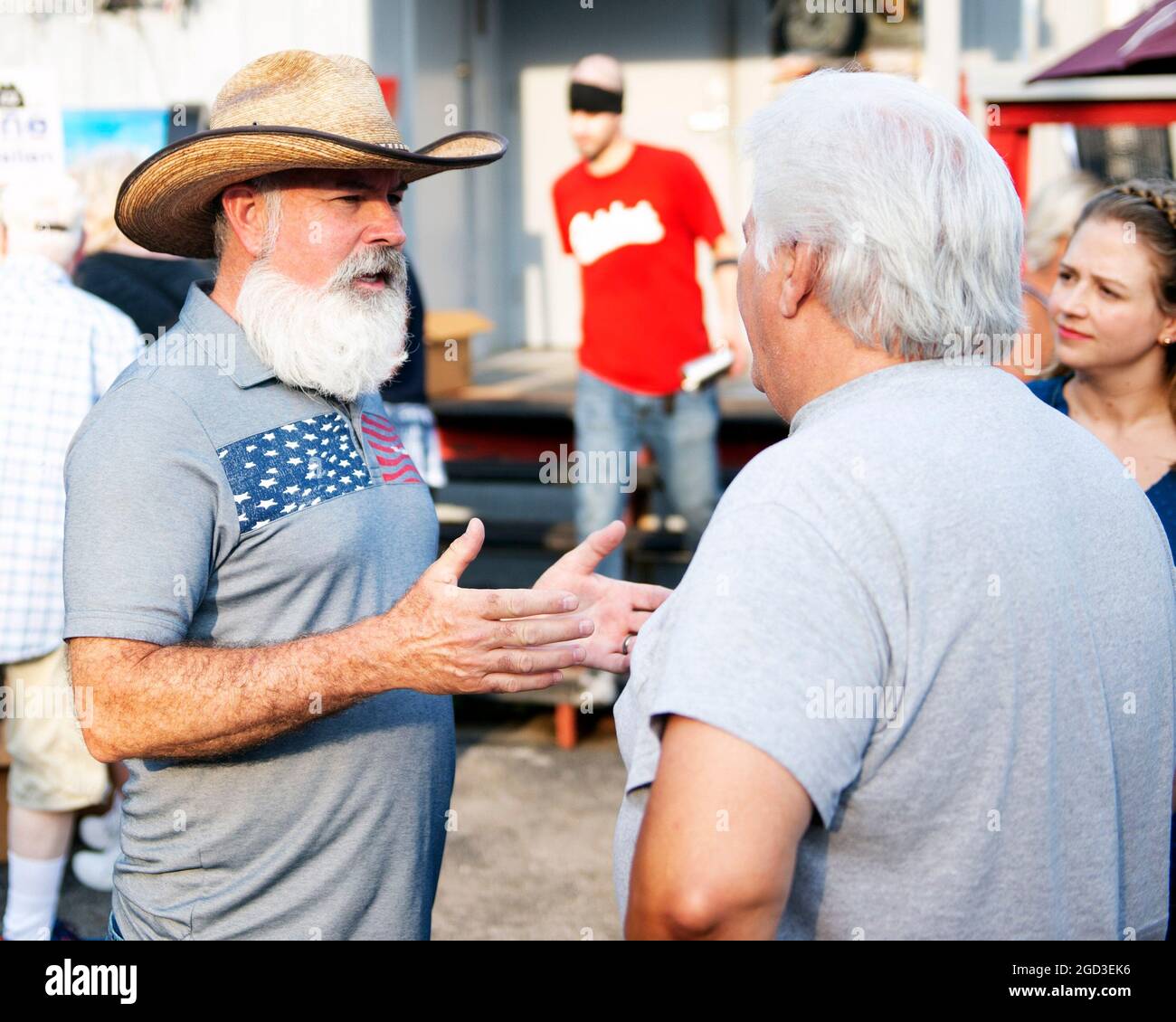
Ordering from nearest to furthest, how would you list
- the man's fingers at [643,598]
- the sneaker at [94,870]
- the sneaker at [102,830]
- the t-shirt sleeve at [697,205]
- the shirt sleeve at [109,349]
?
the man's fingers at [643,598]
the shirt sleeve at [109,349]
the sneaker at [94,870]
the sneaker at [102,830]
the t-shirt sleeve at [697,205]

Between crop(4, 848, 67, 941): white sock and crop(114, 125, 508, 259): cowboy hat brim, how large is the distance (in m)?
2.28

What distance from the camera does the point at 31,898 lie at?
3.87m

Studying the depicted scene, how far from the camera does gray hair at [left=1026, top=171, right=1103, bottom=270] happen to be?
526 centimetres

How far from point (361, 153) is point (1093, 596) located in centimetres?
137

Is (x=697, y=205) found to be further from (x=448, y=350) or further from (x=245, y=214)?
(x=245, y=214)

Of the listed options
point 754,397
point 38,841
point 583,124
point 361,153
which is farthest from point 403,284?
point 754,397

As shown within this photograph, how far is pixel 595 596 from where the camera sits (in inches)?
87.2

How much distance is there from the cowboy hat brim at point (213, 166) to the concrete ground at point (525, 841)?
178 centimetres

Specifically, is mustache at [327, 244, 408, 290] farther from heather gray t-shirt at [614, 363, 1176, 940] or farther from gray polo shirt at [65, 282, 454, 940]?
heather gray t-shirt at [614, 363, 1176, 940]

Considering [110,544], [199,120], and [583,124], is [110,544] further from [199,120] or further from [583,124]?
[199,120]

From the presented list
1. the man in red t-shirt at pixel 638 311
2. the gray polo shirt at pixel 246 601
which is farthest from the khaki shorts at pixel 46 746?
the man in red t-shirt at pixel 638 311

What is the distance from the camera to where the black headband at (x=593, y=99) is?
18.2 ft

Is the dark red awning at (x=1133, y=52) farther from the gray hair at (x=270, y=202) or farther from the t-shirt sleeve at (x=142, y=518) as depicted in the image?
the t-shirt sleeve at (x=142, y=518)

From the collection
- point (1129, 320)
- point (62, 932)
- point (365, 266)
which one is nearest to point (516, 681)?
point (365, 266)
